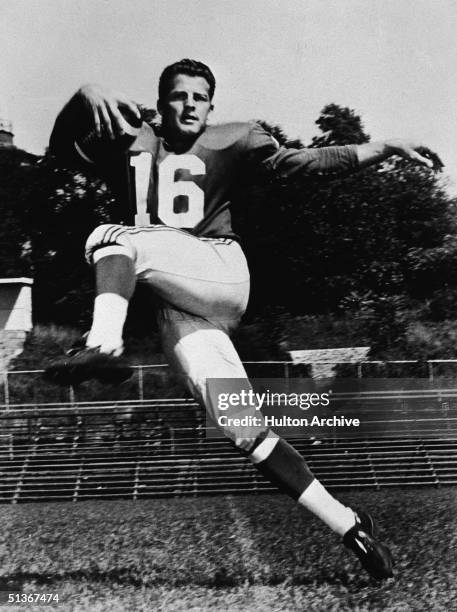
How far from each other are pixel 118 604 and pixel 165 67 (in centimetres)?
172

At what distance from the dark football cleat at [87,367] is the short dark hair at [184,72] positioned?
0.90 metres

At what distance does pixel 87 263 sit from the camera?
8.69ft

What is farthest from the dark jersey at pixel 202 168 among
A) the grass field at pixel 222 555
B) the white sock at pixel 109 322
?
the grass field at pixel 222 555

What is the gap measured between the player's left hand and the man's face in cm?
64

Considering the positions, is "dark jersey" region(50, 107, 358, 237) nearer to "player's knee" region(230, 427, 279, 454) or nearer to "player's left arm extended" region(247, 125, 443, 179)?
"player's left arm extended" region(247, 125, 443, 179)

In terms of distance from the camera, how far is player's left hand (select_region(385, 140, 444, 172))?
265cm

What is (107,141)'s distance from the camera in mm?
2676

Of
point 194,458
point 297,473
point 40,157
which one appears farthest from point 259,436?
point 40,157

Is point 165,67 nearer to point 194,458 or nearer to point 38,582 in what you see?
point 194,458

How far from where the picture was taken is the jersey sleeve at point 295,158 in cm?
268

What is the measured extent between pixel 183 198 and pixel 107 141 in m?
0.32

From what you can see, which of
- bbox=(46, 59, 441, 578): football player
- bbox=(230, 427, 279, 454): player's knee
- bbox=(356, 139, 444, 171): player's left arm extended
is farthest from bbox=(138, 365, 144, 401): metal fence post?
bbox=(356, 139, 444, 171): player's left arm extended

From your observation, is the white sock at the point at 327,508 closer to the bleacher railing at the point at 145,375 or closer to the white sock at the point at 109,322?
the bleacher railing at the point at 145,375

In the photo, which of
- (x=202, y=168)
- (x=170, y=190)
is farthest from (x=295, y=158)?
(x=170, y=190)
